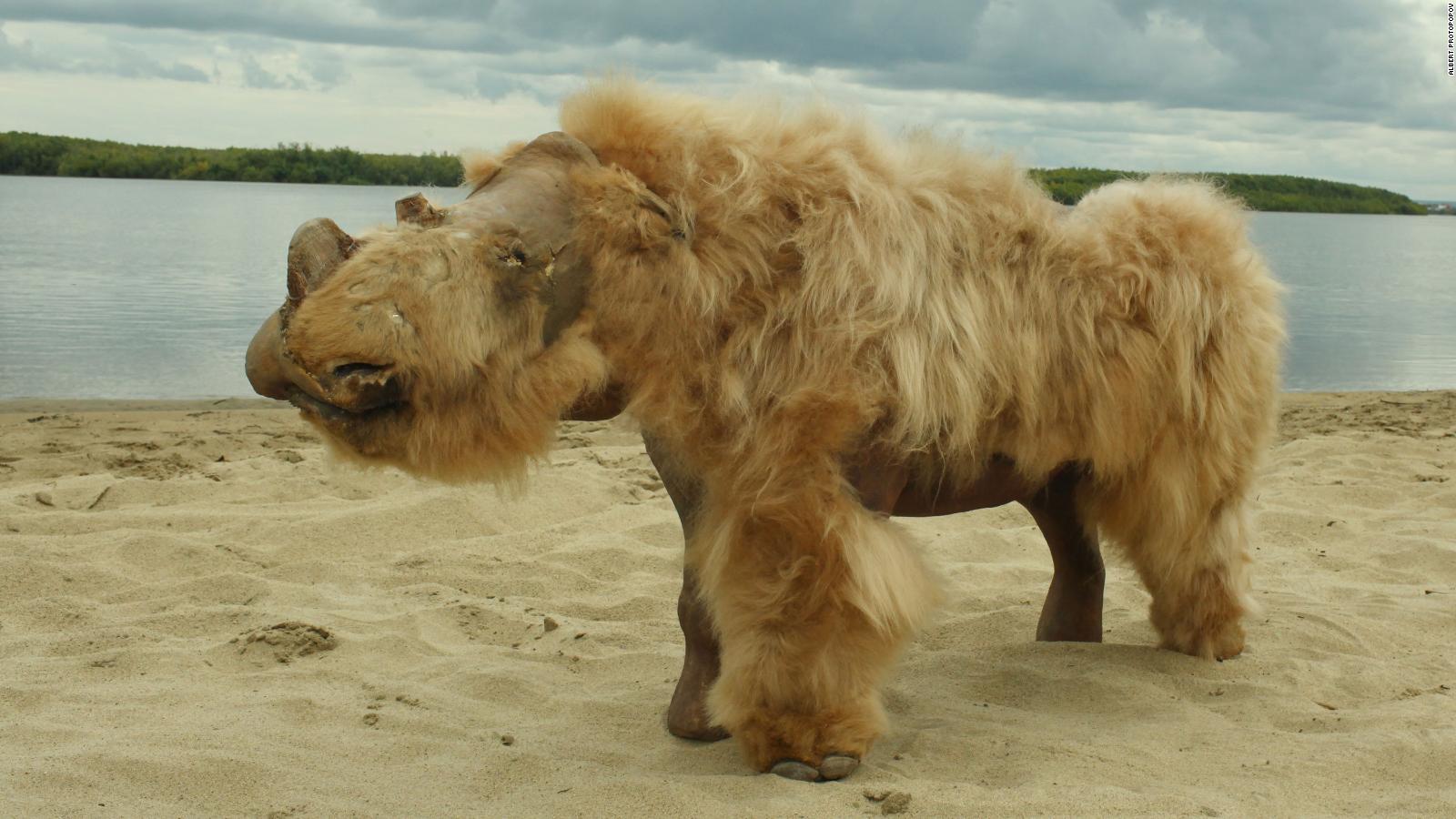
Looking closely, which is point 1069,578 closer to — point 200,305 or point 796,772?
point 796,772

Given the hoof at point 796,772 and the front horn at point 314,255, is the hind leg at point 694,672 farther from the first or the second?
the front horn at point 314,255

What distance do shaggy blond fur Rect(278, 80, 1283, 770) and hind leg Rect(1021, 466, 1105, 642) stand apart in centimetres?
77

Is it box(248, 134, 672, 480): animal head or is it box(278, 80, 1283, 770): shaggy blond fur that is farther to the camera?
box(278, 80, 1283, 770): shaggy blond fur

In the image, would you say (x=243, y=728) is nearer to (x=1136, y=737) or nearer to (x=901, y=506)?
(x=901, y=506)

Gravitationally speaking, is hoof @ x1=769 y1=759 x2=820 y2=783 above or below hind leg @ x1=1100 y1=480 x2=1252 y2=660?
below

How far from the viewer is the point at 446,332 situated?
2.69 meters

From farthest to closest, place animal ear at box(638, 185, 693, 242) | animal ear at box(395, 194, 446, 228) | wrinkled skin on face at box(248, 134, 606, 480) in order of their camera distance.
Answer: animal ear at box(638, 185, 693, 242) < animal ear at box(395, 194, 446, 228) < wrinkled skin on face at box(248, 134, 606, 480)

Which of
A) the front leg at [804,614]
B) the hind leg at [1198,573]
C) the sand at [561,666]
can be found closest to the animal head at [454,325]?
the sand at [561,666]

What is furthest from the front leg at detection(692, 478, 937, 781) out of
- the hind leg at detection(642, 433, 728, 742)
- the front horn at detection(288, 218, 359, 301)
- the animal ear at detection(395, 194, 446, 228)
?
the front horn at detection(288, 218, 359, 301)

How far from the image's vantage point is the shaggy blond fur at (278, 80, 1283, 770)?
2.90m

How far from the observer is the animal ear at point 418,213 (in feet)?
9.21

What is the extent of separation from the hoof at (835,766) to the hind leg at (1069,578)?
1306 millimetres

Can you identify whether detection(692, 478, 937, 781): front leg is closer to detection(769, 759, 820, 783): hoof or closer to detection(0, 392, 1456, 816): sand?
detection(769, 759, 820, 783): hoof

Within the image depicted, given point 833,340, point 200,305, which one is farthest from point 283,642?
point 200,305
